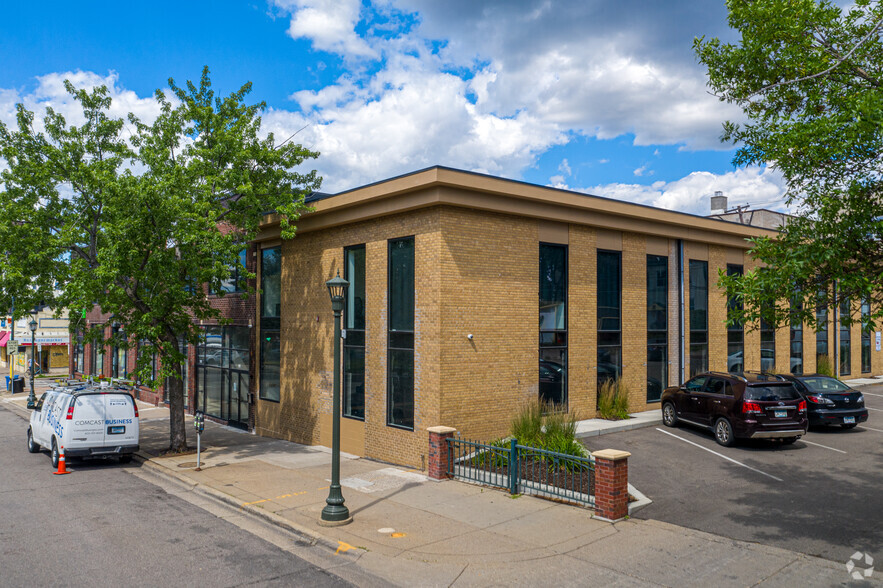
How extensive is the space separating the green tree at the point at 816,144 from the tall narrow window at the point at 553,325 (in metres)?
7.17

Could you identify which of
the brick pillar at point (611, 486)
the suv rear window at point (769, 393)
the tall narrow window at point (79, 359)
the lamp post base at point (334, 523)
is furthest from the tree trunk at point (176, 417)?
the tall narrow window at point (79, 359)

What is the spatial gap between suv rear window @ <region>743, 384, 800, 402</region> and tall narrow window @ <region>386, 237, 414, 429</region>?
7.99m

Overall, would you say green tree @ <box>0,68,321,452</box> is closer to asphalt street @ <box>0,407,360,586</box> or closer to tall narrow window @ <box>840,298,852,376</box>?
asphalt street @ <box>0,407,360,586</box>

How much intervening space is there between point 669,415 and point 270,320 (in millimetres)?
12934

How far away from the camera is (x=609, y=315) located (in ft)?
60.6

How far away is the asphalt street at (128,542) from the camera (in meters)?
8.15

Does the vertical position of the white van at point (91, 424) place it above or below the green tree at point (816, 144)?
below

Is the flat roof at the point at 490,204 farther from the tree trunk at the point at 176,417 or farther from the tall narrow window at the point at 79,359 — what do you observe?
the tall narrow window at the point at 79,359

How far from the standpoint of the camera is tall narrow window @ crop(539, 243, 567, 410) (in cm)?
1655

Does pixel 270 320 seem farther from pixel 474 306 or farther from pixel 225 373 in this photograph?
pixel 474 306

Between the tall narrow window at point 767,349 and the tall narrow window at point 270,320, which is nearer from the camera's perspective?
the tall narrow window at point 270,320

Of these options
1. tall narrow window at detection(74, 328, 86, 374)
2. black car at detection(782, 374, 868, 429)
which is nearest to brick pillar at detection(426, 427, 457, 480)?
black car at detection(782, 374, 868, 429)

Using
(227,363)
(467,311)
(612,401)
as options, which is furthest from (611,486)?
(227,363)

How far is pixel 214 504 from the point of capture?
12.3 meters
